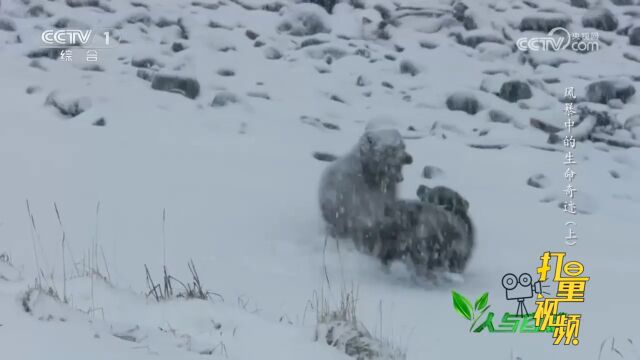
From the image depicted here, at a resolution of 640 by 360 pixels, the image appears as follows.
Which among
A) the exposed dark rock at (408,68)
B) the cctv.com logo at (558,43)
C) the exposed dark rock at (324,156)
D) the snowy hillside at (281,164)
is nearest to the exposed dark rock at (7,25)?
the snowy hillside at (281,164)

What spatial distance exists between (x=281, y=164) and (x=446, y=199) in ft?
5.50

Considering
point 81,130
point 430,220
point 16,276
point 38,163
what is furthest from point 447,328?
point 81,130

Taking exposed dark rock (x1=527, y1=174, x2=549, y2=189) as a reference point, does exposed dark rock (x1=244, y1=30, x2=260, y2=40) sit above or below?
above

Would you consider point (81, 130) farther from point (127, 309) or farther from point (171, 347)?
point (171, 347)

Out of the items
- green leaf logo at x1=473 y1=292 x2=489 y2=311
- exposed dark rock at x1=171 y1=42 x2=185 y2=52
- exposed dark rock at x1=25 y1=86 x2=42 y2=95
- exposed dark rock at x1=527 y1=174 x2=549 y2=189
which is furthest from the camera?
exposed dark rock at x1=171 y1=42 x2=185 y2=52

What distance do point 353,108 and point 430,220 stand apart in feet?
9.46

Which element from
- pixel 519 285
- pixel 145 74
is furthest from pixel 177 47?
pixel 519 285

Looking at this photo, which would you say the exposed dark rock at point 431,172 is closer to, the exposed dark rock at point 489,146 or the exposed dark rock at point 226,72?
the exposed dark rock at point 489,146

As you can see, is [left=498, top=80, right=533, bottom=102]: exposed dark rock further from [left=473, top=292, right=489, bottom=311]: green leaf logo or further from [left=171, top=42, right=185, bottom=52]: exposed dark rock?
[left=473, top=292, right=489, bottom=311]: green leaf logo

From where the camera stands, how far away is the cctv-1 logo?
123 inches

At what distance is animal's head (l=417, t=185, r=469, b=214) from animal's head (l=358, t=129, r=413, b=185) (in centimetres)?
16

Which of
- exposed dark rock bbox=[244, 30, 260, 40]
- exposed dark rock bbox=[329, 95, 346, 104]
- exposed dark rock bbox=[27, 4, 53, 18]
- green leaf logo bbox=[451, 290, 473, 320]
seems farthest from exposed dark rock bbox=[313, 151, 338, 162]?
exposed dark rock bbox=[27, 4, 53, 18]

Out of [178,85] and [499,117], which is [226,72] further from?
[499,117]

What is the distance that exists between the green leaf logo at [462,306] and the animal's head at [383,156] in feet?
2.77
